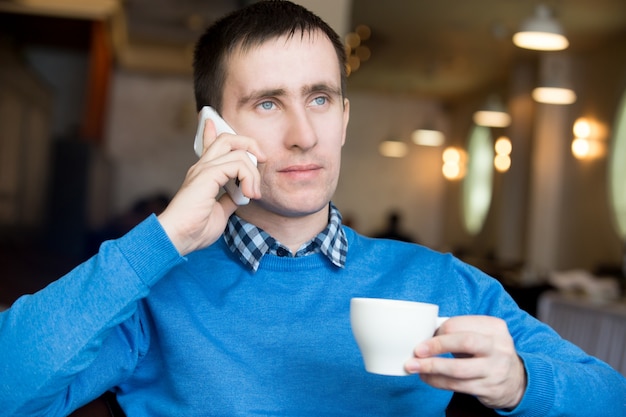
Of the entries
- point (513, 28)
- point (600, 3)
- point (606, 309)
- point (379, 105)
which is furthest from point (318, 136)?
point (379, 105)

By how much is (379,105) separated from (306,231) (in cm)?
1454

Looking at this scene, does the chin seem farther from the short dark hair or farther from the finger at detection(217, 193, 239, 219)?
the short dark hair

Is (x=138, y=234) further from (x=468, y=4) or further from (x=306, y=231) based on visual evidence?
(x=468, y=4)

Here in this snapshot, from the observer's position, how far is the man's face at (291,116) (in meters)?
1.44

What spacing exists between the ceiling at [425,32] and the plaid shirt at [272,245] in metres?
5.58

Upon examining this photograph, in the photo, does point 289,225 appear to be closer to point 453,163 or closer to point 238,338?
point 238,338

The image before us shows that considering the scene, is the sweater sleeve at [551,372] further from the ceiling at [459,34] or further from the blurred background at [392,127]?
the ceiling at [459,34]

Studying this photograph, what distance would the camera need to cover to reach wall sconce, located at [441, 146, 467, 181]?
1545 cm

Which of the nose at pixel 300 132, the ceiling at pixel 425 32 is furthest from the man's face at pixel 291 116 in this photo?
the ceiling at pixel 425 32

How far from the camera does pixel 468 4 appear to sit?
9.02m

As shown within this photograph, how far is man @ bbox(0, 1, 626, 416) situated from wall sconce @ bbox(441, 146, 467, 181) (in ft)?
46.1

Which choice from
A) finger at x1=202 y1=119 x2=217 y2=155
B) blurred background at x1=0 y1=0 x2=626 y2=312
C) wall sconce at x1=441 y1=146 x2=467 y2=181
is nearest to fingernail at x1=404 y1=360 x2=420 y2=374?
finger at x1=202 y1=119 x2=217 y2=155

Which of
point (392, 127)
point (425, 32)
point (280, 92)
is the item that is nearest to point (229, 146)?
point (280, 92)

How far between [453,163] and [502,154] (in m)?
3.01
